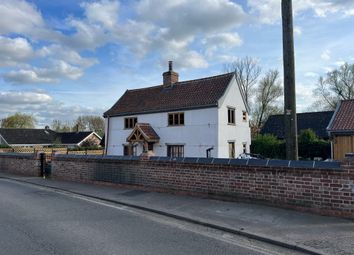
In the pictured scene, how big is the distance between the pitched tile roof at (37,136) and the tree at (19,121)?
83.5ft

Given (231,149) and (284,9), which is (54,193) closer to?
(284,9)

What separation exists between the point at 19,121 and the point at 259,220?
98.1 m

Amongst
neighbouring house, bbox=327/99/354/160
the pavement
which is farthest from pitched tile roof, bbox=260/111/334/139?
the pavement

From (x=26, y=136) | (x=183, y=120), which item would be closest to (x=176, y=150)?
(x=183, y=120)

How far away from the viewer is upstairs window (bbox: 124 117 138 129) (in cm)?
3350

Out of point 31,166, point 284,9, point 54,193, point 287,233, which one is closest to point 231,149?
point 31,166

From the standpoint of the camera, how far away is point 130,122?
33.9m

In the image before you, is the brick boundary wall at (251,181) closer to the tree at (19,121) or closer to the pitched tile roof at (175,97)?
the pitched tile roof at (175,97)

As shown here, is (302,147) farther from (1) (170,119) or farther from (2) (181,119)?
(1) (170,119)

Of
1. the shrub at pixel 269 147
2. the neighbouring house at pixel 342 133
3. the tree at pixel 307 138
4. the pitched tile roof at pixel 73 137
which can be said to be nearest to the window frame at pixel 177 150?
the shrub at pixel 269 147

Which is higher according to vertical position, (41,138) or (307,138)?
(41,138)

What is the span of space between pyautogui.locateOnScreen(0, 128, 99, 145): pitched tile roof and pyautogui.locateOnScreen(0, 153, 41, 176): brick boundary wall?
1756 inches

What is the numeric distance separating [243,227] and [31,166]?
53.6 ft

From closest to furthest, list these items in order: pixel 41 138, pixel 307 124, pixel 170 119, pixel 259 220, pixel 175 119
Answer: 1. pixel 259 220
2. pixel 175 119
3. pixel 170 119
4. pixel 307 124
5. pixel 41 138
